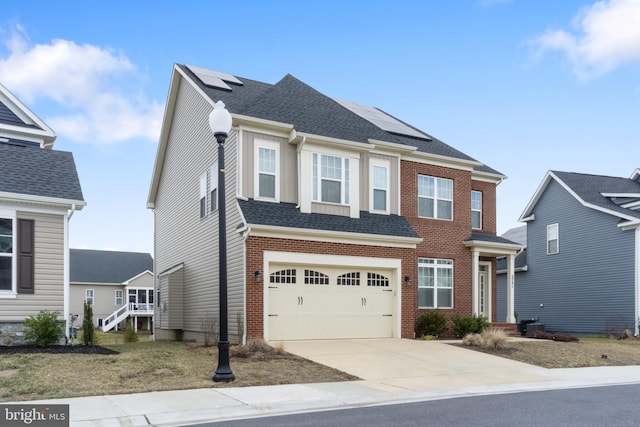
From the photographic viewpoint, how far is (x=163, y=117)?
2595 cm

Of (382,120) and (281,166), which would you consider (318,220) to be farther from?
(382,120)

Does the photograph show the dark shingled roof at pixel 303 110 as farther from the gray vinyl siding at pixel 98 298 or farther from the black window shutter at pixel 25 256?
the gray vinyl siding at pixel 98 298

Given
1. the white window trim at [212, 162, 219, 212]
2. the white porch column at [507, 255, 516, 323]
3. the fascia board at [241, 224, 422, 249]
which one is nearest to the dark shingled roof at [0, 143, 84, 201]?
the white window trim at [212, 162, 219, 212]

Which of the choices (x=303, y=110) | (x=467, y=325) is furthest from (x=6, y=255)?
(x=467, y=325)

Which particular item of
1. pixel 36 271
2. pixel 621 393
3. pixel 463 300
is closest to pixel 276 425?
pixel 621 393

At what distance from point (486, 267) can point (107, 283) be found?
114 feet

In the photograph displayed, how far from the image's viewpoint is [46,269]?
16.0 m

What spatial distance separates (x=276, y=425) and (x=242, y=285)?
9545mm

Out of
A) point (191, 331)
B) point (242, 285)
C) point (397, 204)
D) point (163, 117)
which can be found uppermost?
point (163, 117)

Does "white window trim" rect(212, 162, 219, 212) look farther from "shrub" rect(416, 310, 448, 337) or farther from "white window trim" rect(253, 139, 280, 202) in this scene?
"shrub" rect(416, 310, 448, 337)

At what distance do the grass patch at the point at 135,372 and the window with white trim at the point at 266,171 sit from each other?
18.1 ft

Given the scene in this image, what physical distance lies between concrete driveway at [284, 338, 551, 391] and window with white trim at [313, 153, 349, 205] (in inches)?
183

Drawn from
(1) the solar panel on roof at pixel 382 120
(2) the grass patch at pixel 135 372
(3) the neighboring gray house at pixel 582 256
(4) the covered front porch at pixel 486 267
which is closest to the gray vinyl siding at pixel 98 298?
(1) the solar panel on roof at pixel 382 120

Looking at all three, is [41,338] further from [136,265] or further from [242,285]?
[136,265]
